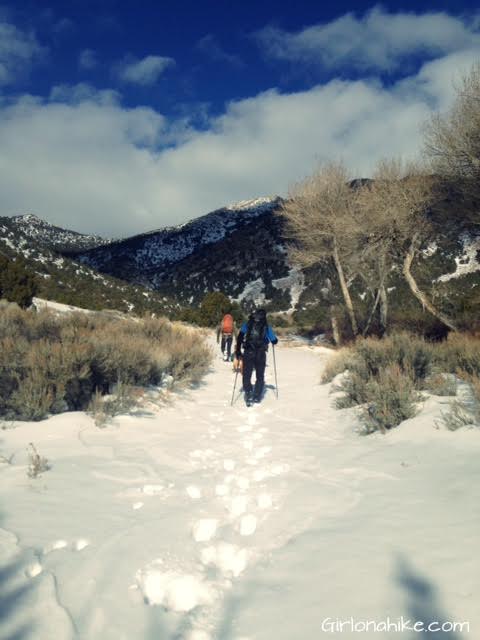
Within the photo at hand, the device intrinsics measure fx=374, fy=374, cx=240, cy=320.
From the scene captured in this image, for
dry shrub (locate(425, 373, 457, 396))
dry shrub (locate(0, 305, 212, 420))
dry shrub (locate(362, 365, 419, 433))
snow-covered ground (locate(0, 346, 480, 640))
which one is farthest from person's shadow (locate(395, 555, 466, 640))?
dry shrub (locate(0, 305, 212, 420))

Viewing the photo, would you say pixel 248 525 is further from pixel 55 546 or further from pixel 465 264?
pixel 465 264

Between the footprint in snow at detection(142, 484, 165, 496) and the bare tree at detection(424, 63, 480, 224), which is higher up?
the bare tree at detection(424, 63, 480, 224)

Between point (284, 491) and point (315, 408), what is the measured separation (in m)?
4.04

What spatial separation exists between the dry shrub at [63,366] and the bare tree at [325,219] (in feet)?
42.2

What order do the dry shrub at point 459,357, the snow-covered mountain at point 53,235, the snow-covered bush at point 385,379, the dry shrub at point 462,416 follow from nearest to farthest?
1. the dry shrub at point 462,416
2. the snow-covered bush at point 385,379
3. the dry shrub at point 459,357
4. the snow-covered mountain at point 53,235

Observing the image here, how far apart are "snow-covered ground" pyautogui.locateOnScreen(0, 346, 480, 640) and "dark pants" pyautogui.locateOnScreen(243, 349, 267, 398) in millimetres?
3087

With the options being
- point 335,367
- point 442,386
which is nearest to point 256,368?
point 335,367

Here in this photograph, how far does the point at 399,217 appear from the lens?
1493cm

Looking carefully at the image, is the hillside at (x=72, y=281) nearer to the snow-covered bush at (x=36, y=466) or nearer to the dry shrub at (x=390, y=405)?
the snow-covered bush at (x=36, y=466)

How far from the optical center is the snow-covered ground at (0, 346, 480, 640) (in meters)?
1.82

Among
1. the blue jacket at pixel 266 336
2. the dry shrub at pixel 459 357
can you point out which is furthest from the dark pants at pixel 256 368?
the dry shrub at pixel 459 357

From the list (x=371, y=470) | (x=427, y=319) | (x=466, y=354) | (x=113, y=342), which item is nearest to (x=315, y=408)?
(x=466, y=354)

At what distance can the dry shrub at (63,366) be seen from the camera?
498 cm

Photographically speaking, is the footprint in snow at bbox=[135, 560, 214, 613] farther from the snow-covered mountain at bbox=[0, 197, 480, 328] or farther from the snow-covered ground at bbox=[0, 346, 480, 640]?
the snow-covered mountain at bbox=[0, 197, 480, 328]
